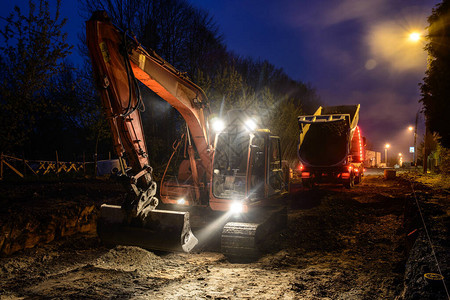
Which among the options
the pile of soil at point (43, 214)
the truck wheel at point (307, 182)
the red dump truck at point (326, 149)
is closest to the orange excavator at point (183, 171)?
the pile of soil at point (43, 214)

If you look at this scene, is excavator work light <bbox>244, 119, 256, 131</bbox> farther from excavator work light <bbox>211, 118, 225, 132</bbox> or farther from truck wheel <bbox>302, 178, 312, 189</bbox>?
truck wheel <bbox>302, 178, 312, 189</bbox>

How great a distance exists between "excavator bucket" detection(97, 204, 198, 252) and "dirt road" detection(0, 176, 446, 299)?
1.33 ft

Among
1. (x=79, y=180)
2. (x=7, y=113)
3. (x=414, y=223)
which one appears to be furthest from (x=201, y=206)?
(x=79, y=180)

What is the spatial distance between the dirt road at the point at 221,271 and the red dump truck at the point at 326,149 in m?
6.34

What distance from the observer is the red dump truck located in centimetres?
1400

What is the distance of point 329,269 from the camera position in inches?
200

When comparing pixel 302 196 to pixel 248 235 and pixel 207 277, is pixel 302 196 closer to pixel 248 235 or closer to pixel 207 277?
pixel 248 235

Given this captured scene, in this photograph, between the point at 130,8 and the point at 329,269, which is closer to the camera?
the point at 329,269

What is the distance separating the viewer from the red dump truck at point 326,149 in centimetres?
1400

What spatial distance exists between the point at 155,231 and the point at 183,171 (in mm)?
2611

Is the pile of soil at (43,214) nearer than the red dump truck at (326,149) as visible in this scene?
Yes

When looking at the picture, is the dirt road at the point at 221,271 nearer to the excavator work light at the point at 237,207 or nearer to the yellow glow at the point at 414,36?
the excavator work light at the point at 237,207

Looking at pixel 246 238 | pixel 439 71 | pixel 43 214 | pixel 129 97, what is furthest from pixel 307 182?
pixel 129 97

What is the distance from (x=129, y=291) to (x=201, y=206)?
10.2 feet
